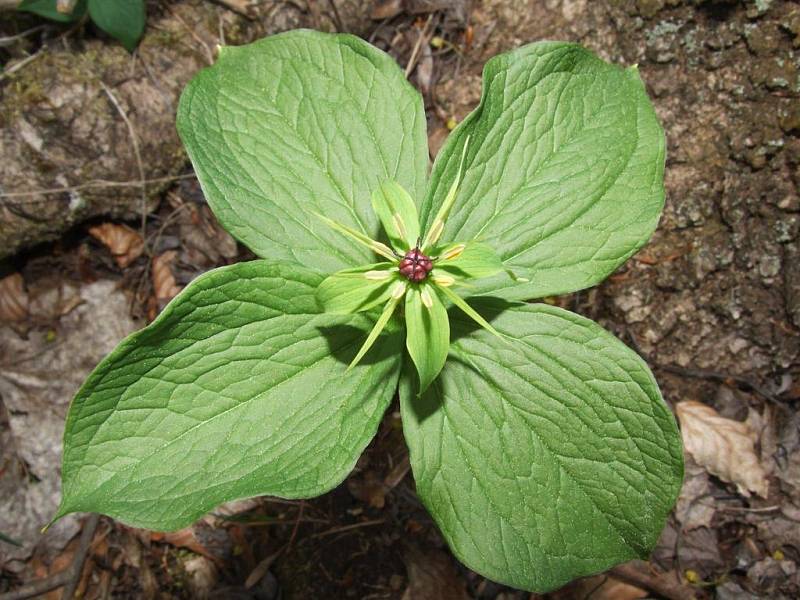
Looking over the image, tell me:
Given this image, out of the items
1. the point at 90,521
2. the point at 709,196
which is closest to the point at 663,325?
the point at 709,196

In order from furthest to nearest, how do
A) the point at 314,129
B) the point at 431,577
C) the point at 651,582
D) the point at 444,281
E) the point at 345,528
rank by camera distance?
the point at 345,528
the point at 431,577
the point at 651,582
the point at 314,129
the point at 444,281

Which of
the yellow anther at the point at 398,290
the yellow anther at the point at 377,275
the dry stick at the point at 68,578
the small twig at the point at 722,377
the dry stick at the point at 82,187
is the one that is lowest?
the dry stick at the point at 68,578

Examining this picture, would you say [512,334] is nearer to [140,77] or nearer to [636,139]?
[636,139]

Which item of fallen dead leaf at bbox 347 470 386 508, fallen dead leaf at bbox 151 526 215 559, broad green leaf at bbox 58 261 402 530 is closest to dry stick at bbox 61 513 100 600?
fallen dead leaf at bbox 151 526 215 559

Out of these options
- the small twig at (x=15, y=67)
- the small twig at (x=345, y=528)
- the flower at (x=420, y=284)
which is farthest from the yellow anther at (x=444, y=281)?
the small twig at (x=15, y=67)

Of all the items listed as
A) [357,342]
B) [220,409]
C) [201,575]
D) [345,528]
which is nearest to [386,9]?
[357,342]

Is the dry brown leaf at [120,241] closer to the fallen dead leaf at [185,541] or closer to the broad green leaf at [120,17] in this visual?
the broad green leaf at [120,17]

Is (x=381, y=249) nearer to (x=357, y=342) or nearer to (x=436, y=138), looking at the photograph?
(x=357, y=342)
